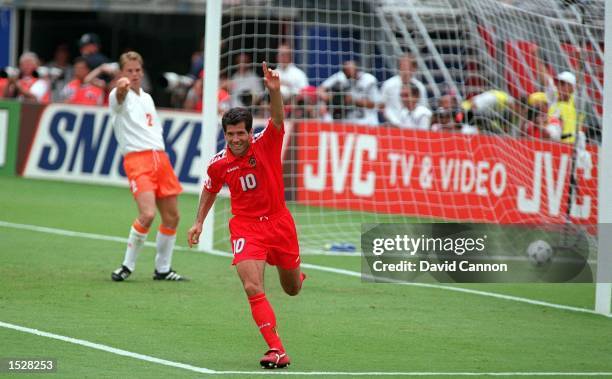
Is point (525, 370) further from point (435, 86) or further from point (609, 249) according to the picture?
point (435, 86)

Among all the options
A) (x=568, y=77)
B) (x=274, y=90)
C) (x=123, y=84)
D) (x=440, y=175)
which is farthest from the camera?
(x=440, y=175)

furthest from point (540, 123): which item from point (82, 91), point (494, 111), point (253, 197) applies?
point (82, 91)

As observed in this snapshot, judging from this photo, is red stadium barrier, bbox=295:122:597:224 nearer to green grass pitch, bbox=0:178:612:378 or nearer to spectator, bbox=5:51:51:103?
green grass pitch, bbox=0:178:612:378

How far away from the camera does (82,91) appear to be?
23797 millimetres

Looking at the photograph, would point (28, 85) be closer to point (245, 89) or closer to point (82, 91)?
point (82, 91)

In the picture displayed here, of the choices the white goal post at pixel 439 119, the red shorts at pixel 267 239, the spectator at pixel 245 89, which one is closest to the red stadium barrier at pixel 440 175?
the white goal post at pixel 439 119

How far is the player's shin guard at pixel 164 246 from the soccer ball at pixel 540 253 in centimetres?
416

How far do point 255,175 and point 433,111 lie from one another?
10077mm

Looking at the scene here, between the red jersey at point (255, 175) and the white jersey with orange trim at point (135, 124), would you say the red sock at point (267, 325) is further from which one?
the white jersey with orange trim at point (135, 124)

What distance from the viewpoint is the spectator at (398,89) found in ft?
62.0

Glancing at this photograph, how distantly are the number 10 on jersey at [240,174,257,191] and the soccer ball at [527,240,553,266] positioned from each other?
234 inches

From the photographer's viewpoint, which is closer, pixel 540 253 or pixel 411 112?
pixel 540 253

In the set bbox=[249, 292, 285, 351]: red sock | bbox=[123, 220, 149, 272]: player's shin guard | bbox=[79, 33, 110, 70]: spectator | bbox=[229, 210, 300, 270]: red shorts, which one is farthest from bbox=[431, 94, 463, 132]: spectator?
bbox=[249, 292, 285, 351]: red sock

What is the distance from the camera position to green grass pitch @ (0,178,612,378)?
9023 millimetres
